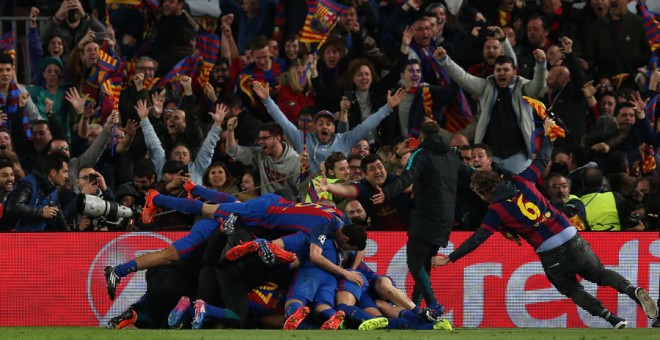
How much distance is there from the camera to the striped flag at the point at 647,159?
18234mm

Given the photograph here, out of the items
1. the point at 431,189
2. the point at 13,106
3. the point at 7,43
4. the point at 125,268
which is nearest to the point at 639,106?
the point at 431,189

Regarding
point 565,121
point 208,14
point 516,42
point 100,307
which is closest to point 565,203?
point 565,121

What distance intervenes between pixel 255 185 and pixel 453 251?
9.94ft

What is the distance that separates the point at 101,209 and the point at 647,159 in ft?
22.8

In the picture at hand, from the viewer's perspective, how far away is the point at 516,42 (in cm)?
1962

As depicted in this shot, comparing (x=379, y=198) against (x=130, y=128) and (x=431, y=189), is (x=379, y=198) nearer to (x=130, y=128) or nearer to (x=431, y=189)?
(x=431, y=189)

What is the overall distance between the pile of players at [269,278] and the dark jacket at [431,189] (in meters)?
0.64

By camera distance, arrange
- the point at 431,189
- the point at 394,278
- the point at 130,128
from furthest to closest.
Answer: the point at 130,128, the point at 394,278, the point at 431,189

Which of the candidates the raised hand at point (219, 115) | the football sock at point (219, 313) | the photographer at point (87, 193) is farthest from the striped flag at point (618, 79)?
the football sock at point (219, 313)

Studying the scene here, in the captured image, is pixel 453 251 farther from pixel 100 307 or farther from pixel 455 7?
pixel 455 7

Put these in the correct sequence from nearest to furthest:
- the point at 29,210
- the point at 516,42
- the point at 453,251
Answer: the point at 453,251, the point at 29,210, the point at 516,42

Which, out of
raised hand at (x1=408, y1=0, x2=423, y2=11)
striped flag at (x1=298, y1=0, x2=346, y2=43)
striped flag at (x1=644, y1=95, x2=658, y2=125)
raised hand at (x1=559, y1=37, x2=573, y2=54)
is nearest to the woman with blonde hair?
striped flag at (x1=298, y1=0, x2=346, y2=43)

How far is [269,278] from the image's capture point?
1463 cm

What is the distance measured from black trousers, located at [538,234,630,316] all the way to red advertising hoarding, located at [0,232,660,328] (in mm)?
1347
